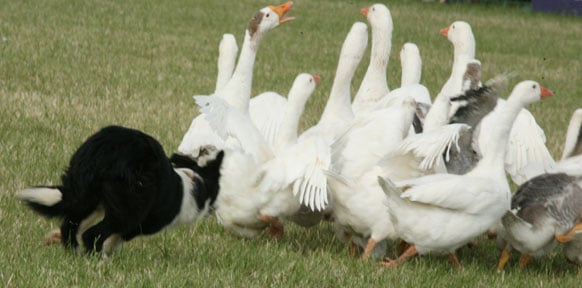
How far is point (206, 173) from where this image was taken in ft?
19.8

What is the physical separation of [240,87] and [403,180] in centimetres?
172

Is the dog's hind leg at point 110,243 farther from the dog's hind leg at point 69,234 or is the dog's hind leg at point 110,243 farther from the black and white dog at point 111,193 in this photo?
the dog's hind leg at point 69,234

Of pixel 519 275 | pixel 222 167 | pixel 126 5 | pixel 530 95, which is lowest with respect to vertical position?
pixel 126 5

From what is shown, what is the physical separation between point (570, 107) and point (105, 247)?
29.4 feet

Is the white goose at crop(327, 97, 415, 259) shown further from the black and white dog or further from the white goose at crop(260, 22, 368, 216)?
the black and white dog

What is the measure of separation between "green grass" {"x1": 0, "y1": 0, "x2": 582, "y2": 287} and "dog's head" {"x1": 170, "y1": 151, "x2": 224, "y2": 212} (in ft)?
1.05

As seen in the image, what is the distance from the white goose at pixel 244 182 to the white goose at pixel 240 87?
1.17ft

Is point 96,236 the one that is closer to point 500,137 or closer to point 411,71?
point 500,137

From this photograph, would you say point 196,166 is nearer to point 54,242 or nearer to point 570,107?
point 54,242

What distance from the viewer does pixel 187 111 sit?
34.6 ft

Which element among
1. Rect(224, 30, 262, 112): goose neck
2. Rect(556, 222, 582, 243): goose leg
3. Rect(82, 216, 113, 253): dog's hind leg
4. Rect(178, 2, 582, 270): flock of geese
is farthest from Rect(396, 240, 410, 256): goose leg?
Rect(82, 216, 113, 253): dog's hind leg

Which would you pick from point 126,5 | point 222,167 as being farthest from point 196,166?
Answer: point 126,5

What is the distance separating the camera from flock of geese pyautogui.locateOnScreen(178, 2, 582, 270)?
19.8ft

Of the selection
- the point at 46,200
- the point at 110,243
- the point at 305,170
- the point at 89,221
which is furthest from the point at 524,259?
the point at 46,200
